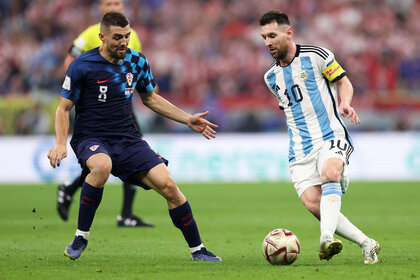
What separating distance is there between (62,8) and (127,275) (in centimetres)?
1759

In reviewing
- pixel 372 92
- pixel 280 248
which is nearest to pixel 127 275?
pixel 280 248

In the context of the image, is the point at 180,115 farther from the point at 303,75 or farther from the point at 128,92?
the point at 303,75

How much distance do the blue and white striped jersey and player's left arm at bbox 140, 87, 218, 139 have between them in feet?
2.33

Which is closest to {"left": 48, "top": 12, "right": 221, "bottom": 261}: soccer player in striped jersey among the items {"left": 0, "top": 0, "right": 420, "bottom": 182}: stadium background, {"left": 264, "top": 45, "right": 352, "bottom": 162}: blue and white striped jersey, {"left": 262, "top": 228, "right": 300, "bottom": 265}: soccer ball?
{"left": 262, "top": 228, "right": 300, "bottom": 265}: soccer ball

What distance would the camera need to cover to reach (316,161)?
6.25 metres

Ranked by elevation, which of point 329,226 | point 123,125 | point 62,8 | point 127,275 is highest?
point 62,8

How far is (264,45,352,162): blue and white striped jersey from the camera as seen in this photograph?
6285 mm

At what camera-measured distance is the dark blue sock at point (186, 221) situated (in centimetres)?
631

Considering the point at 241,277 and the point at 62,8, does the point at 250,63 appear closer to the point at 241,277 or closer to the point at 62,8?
the point at 62,8

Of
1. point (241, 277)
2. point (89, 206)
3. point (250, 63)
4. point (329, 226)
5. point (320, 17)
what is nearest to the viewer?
point (241, 277)

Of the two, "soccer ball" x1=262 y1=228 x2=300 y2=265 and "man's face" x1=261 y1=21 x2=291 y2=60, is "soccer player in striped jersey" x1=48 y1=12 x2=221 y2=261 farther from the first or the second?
"man's face" x1=261 y1=21 x2=291 y2=60

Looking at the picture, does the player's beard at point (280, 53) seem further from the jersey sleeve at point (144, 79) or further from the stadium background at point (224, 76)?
the stadium background at point (224, 76)

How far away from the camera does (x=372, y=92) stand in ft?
59.8

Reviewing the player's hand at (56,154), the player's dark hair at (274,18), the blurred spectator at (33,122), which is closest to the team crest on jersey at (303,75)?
the player's dark hair at (274,18)
